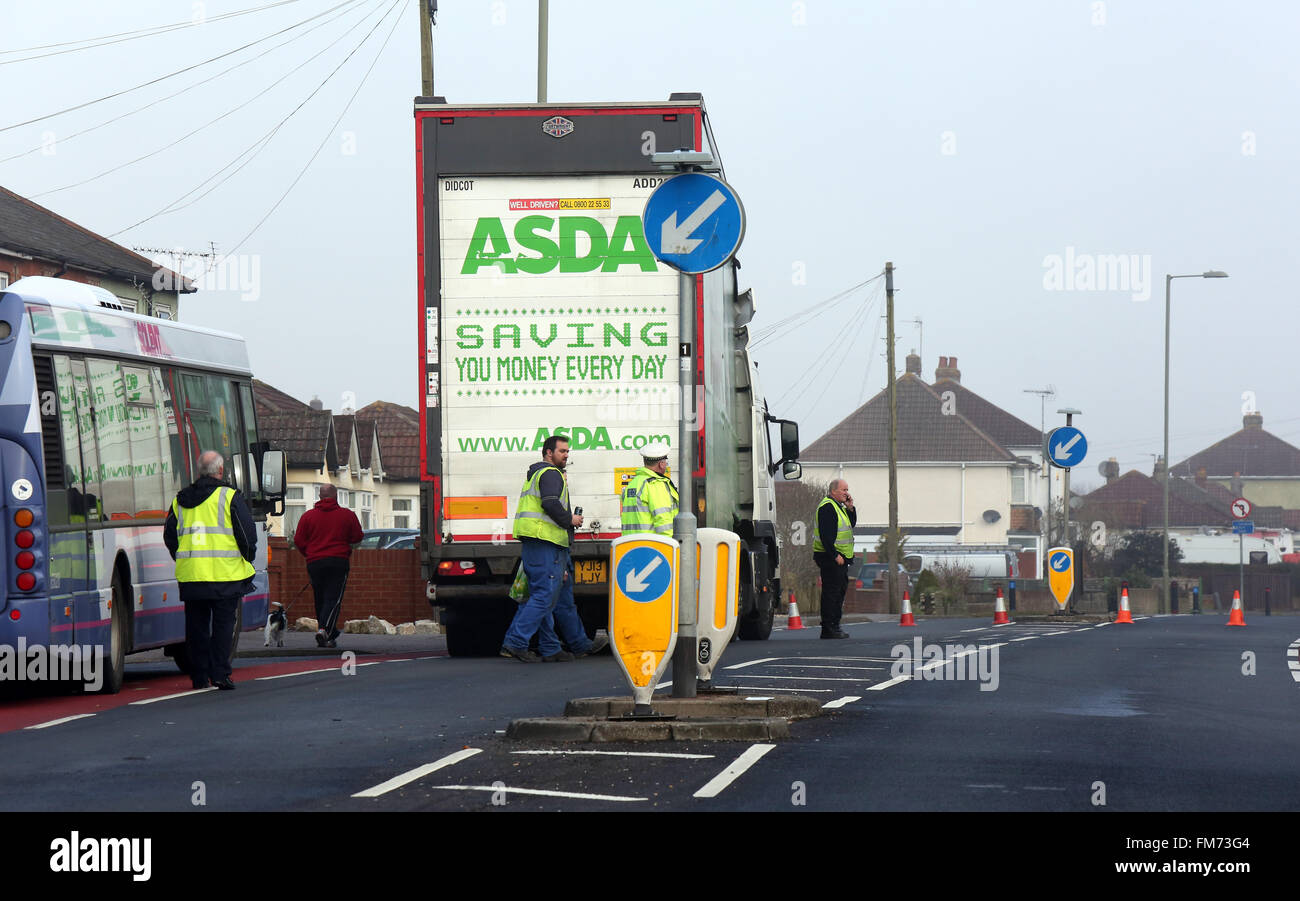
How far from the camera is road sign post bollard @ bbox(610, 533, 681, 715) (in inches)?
384

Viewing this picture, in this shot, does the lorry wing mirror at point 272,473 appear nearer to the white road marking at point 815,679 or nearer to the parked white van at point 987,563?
the white road marking at point 815,679

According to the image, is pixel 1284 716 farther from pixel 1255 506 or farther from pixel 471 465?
pixel 1255 506

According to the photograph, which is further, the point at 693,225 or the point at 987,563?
the point at 987,563

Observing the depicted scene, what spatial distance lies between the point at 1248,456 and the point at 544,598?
134079mm

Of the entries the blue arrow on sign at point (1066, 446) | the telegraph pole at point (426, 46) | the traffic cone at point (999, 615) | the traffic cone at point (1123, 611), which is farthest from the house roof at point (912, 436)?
the telegraph pole at point (426, 46)

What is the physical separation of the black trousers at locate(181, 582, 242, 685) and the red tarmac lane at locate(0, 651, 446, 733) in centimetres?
23

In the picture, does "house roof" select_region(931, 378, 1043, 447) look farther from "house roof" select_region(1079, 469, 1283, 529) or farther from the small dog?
the small dog

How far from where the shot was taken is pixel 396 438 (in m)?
76.5

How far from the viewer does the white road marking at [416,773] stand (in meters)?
7.86

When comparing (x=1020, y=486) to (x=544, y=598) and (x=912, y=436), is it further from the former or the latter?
(x=544, y=598)

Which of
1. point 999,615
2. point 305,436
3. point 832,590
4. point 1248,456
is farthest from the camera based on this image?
point 1248,456

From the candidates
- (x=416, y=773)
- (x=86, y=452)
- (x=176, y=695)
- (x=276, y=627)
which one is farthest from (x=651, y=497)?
(x=276, y=627)

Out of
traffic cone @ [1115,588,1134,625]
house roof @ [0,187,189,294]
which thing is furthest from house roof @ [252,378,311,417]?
traffic cone @ [1115,588,1134,625]

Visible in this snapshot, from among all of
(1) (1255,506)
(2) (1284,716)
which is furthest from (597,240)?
(1) (1255,506)
